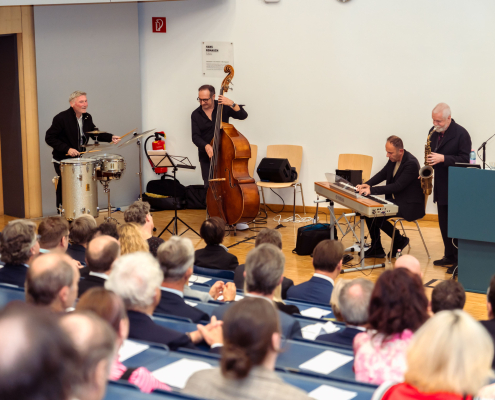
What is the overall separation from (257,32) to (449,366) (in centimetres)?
728

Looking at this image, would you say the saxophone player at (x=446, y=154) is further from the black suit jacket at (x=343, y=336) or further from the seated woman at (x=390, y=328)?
the seated woman at (x=390, y=328)

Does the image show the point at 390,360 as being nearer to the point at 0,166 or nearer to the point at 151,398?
the point at 151,398

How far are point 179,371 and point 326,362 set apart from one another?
592 millimetres

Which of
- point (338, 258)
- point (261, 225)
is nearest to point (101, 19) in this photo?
point (261, 225)

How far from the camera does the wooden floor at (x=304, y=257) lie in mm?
5092

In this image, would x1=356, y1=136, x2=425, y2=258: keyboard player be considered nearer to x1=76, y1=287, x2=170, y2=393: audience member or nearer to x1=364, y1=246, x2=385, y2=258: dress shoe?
x1=364, y1=246, x2=385, y2=258: dress shoe

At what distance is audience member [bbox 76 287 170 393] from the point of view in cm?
182

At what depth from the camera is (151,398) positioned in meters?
1.74

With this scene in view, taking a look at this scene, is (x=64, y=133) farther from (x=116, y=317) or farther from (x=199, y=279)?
(x=116, y=317)

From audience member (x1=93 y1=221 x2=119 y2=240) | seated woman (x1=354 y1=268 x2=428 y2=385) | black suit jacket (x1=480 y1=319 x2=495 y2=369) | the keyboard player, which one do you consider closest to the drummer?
audience member (x1=93 y1=221 x2=119 y2=240)

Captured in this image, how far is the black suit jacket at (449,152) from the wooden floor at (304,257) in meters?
0.72

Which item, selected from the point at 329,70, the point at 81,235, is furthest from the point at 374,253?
the point at 81,235

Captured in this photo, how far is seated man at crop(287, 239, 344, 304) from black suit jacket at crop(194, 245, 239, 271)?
0.83 meters

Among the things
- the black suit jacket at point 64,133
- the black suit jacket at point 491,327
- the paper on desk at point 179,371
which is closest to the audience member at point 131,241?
the paper on desk at point 179,371
